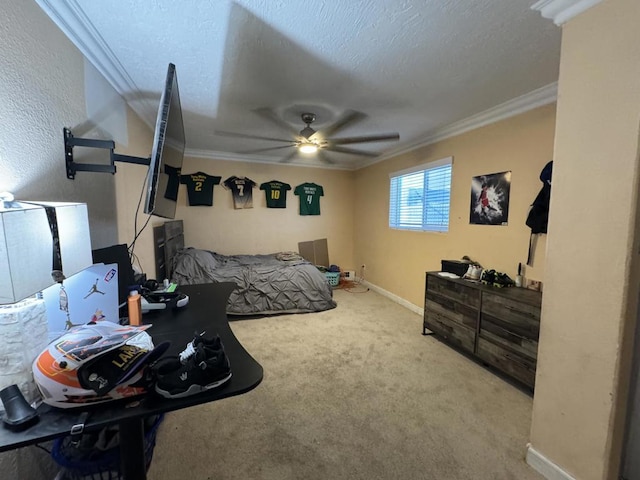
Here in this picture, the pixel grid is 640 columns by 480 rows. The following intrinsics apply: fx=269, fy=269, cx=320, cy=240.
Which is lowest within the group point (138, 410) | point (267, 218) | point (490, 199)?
point (138, 410)

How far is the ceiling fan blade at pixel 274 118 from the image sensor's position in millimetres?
2570

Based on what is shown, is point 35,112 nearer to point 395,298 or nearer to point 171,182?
point 171,182

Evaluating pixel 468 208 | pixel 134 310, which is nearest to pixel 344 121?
pixel 468 208

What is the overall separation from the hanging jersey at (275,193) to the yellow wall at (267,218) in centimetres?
9

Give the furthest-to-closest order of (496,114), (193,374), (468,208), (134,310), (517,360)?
(468,208)
(496,114)
(517,360)
(134,310)
(193,374)

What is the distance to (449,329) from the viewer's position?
271 centimetres

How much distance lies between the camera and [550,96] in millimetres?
2152

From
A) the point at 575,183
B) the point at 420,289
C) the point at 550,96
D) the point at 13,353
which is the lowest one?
the point at 420,289

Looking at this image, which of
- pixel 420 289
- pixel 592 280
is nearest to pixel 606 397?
pixel 592 280

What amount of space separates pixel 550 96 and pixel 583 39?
3.76 feet

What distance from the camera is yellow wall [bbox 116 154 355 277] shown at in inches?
174

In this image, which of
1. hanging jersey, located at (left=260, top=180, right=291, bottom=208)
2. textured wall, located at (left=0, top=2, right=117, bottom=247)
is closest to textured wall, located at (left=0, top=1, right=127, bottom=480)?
textured wall, located at (left=0, top=2, right=117, bottom=247)

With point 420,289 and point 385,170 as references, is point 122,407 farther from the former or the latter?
point 385,170

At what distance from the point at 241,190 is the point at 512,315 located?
4030 mm
